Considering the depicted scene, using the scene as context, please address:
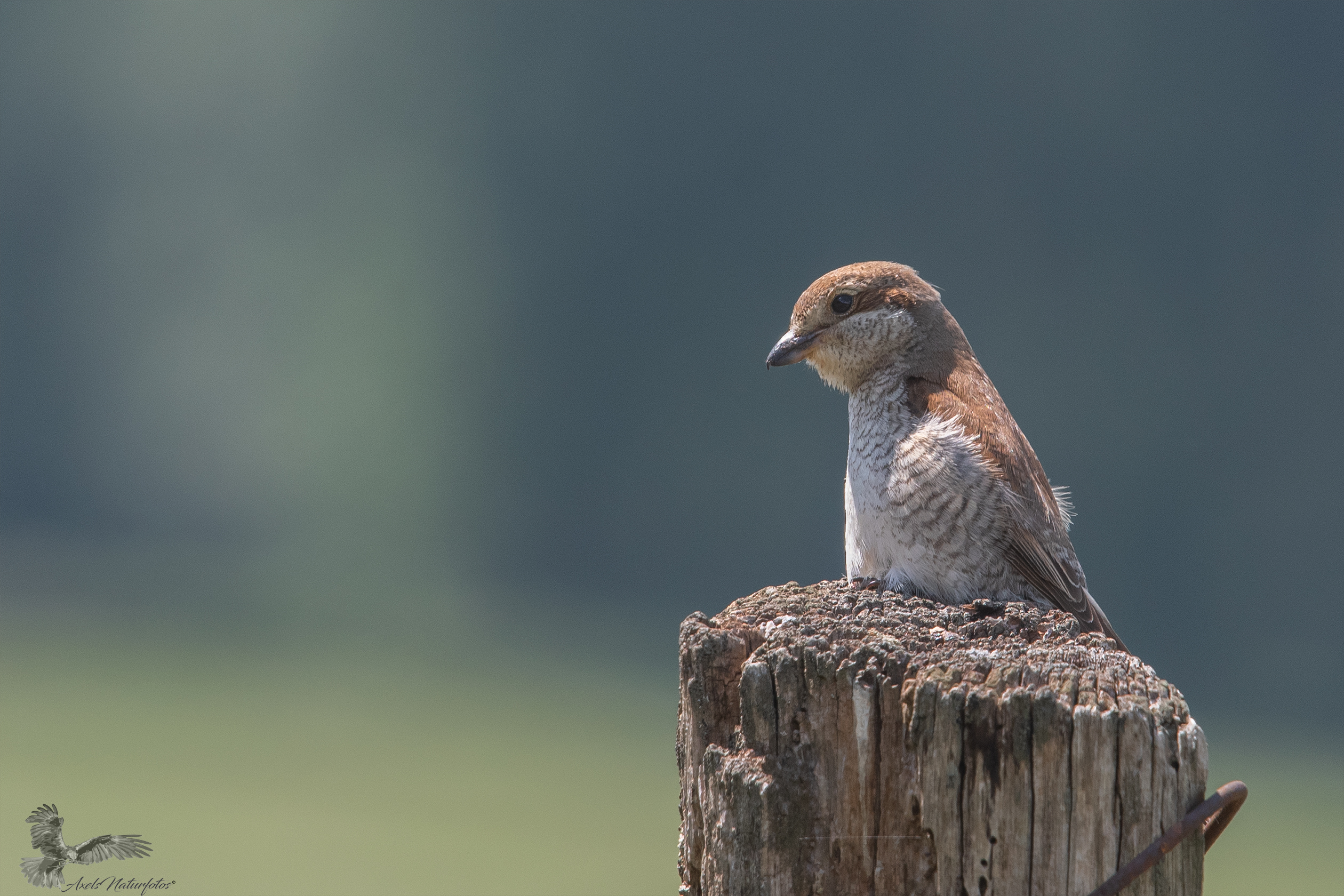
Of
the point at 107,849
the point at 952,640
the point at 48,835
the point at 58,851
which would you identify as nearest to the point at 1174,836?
the point at 952,640

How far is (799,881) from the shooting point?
240 centimetres

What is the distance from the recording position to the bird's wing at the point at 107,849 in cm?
373

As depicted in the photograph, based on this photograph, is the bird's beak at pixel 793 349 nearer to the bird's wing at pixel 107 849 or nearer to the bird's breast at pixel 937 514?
the bird's breast at pixel 937 514

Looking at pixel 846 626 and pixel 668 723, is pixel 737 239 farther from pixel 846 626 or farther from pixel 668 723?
pixel 846 626

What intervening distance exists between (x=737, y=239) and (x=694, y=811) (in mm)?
17952

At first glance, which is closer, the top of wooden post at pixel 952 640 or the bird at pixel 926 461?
the top of wooden post at pixel 952 640

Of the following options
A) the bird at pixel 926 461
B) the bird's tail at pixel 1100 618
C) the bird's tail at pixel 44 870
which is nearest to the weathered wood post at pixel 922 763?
the bird at pixel 926 461

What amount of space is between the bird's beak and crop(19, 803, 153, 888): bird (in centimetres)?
278

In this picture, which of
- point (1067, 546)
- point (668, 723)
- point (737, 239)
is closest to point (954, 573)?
point (1067, 546)

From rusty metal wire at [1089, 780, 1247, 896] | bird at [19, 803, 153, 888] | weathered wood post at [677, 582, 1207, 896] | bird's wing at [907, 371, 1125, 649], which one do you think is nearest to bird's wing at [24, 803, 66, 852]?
bird at [19, 803, 153, 888]

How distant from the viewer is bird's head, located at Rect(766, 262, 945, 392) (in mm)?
4566

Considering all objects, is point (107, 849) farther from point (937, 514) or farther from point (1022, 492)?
point (1022, 492)

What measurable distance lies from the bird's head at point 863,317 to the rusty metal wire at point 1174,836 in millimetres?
2644

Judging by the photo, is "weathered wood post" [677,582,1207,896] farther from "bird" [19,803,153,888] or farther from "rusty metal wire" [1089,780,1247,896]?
"bird" [19,803,153,888]
